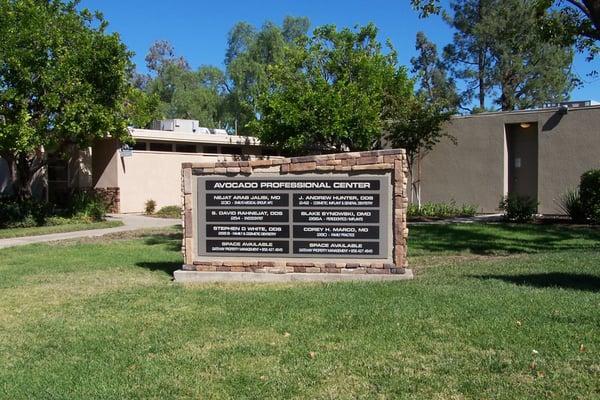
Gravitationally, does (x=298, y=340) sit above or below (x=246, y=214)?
below

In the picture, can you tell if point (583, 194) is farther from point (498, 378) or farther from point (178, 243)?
point (498, 378)

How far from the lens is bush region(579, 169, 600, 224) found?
17.4m

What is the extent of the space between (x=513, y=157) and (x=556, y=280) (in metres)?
15.5

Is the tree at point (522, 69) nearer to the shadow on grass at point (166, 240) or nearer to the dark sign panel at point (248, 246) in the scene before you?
the shadow on grass at point (166, 240)

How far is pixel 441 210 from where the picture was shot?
2234 cm

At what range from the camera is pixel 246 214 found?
9148mm

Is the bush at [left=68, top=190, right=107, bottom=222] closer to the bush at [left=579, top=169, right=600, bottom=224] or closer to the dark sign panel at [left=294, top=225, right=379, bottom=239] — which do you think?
the dark sign panel at [left=294, top=225, right=379, bottom=239]

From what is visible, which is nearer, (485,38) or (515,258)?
(515,258)

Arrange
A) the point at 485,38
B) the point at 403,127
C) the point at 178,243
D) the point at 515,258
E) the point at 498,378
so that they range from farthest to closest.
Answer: the point at 485,38 < the point at 403,127 < the point at 178,243 < the point at 515,258 < the point at 498,378

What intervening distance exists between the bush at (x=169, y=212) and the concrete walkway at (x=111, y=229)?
815mm

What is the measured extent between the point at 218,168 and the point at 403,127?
13655mm

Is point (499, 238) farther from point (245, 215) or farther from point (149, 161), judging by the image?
point (149, 161)

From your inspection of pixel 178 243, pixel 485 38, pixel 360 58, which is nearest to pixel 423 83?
pixel 485 38

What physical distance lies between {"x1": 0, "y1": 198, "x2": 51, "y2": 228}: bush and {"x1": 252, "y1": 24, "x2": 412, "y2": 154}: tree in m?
7.90
